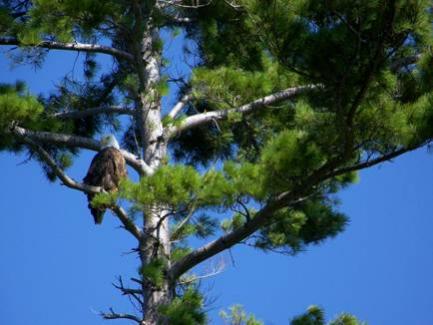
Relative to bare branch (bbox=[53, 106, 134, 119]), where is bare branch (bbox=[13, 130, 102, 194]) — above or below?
below

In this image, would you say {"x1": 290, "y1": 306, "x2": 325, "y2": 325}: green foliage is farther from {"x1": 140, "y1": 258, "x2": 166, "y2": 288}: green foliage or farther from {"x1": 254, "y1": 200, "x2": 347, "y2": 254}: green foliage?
{"x1": 140, "y1": 258, "x2": 166, "y2": 288}: green foliage

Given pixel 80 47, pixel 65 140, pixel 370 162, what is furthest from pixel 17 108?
pixel 370 162

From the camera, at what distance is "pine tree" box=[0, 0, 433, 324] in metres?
4.73

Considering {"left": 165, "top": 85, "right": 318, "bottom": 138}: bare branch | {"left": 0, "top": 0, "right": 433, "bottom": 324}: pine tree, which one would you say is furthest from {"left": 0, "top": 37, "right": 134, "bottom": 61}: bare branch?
{"left": 165, "top": 85, "right": 318, "bottom": 138}: bare branch

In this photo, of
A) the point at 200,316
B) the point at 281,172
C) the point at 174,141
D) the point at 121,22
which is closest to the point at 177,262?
the point at 200,316

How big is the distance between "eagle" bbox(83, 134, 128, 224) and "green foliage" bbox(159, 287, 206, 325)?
55.3 inches

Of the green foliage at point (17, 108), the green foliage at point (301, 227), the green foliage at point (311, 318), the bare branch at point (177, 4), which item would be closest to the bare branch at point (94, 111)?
the green foliage at point (17, 108)

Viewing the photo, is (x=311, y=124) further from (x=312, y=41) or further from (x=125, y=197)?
(x=125, y=197)

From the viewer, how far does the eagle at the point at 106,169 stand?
6906mm

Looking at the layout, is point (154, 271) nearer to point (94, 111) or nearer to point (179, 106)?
point (179, 106)

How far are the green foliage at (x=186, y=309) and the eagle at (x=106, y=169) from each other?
140 cm

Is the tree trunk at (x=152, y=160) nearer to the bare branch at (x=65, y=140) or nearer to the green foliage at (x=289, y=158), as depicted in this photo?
the bare branch at (x=65, y=140)

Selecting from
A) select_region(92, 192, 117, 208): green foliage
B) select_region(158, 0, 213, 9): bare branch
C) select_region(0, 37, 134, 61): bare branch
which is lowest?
select_region(92, 192, 117, 208): green foliage

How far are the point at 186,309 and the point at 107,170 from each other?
6.16 ft
